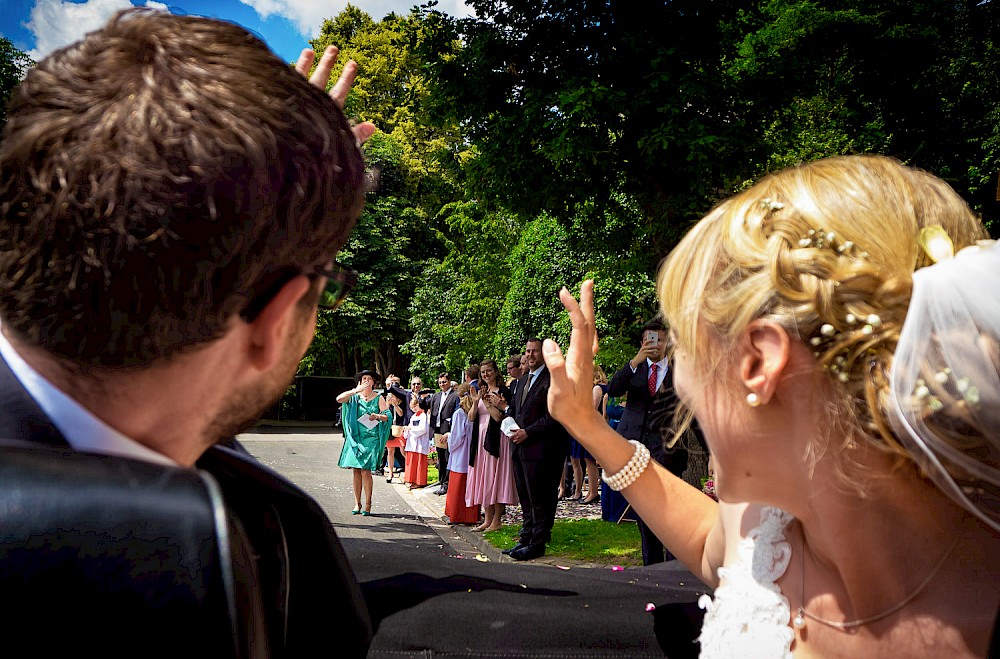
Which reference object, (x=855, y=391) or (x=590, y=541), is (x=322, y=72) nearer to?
(x=855, y=391)

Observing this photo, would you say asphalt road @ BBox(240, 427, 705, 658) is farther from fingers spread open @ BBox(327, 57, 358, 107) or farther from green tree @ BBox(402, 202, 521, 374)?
green tree @ BBox(402, 202, 521, 374)

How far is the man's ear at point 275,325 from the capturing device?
3.06ft

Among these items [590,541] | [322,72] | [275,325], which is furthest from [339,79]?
[590,541]

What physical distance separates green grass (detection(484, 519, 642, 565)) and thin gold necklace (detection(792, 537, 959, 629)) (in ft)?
22.7

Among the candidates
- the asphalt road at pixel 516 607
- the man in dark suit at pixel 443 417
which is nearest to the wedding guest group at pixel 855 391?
the asphalt road at pixel 516 607

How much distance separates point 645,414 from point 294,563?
25.2 ft

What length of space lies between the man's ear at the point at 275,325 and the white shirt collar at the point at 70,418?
161 millimetres

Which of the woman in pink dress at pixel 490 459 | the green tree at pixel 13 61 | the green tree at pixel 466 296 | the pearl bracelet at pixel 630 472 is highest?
the green tree at pixel 466 296

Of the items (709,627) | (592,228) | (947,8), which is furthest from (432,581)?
(947,8)

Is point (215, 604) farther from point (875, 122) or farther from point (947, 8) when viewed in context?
point (947, 8)

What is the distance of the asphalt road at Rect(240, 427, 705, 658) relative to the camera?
1523mm

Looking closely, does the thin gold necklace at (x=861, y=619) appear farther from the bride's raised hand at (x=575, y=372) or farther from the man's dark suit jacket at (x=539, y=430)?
the man's dark suit jacket at (x=539, y=430)

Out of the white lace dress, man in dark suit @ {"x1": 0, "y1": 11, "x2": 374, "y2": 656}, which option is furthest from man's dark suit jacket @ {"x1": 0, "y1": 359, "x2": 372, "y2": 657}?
the white lace dress

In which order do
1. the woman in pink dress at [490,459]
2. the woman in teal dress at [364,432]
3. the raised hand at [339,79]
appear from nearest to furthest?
the raised hand at [339,79], the woman in pink dress at [490,459], the woman in teal dress at [364,432]
